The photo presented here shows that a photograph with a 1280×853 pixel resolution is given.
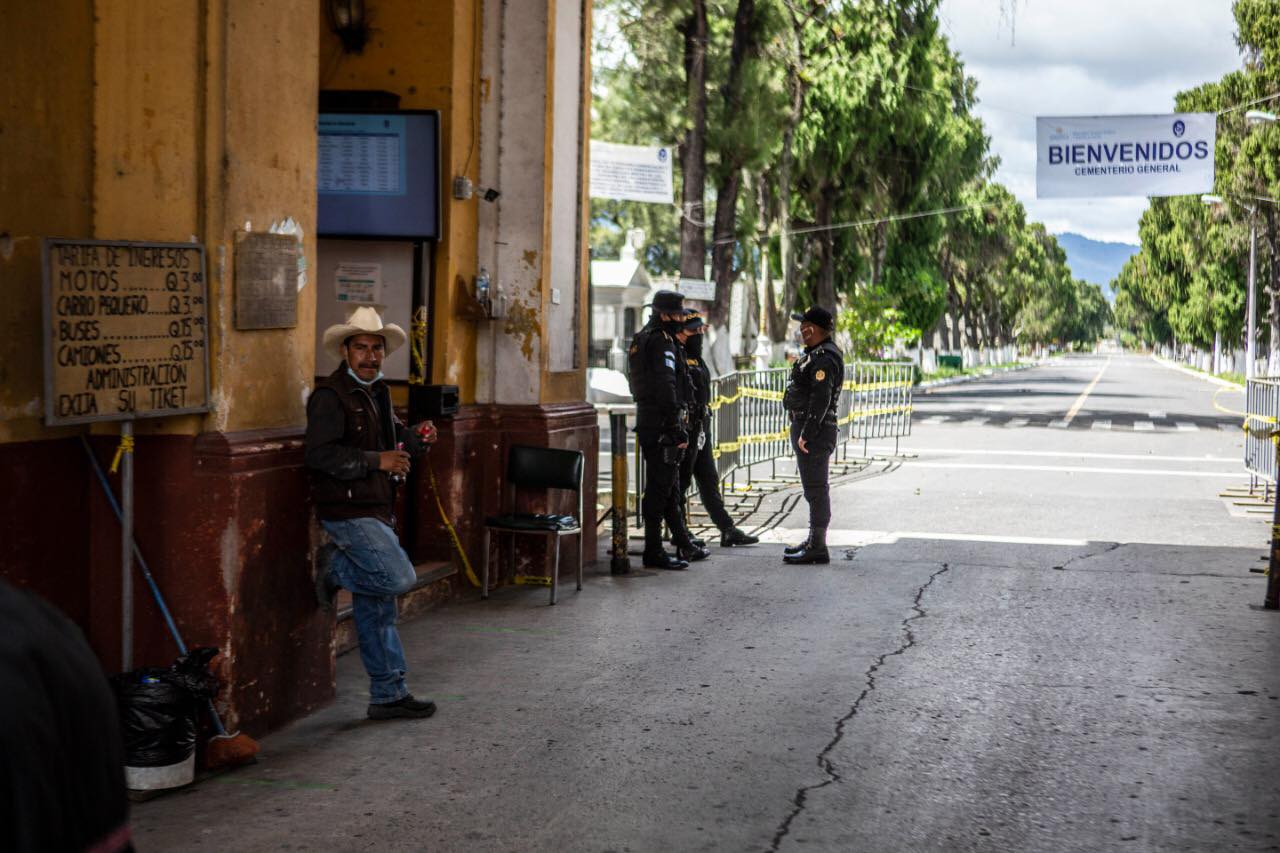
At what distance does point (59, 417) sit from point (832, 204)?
35946 mm

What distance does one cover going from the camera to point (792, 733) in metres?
6.23

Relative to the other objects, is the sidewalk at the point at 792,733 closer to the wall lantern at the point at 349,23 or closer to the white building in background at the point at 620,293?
the wall lantern at the point at 349,23

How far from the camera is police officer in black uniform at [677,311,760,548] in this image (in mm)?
11555

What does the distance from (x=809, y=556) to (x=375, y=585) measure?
550 cm

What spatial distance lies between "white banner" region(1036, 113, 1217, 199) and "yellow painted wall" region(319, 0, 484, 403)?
17.0 metres

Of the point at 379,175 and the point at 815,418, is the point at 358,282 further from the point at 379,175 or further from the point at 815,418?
the point at 815,418

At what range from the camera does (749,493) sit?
54.6ft

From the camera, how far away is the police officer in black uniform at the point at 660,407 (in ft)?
35.7

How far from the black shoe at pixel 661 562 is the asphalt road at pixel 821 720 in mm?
148

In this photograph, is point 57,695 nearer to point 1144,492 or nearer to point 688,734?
point 688,734

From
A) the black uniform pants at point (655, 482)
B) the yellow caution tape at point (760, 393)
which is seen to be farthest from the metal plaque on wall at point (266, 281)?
the yellow caution tape at point (760, 393)

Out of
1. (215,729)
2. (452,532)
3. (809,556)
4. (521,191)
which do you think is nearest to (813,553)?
(809,556)

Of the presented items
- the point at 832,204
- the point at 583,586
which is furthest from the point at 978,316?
the point at 583,586

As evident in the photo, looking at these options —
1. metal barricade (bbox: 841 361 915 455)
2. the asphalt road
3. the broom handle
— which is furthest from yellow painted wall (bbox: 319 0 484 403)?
metal barricade (bbox: 841 361 915 455)
